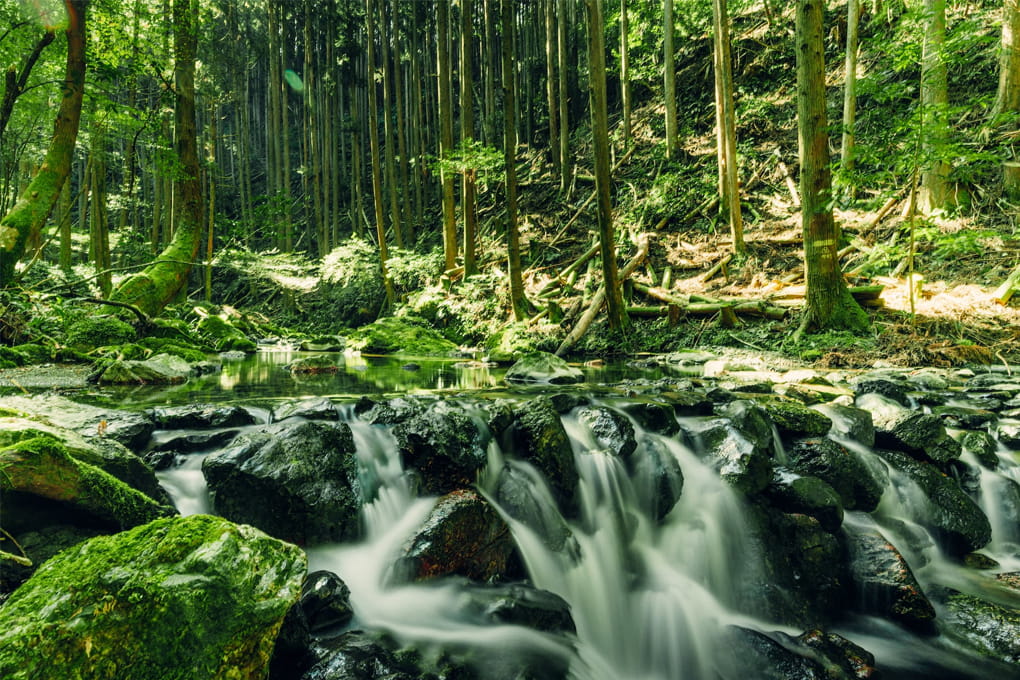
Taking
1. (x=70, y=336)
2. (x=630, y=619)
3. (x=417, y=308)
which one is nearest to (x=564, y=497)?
(x=630, y=619)

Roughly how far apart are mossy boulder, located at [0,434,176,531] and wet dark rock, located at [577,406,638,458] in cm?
324

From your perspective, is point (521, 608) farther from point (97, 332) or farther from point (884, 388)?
point (97, 332)

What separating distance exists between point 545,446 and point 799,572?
6.36 feet

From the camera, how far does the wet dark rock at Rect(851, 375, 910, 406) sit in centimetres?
604

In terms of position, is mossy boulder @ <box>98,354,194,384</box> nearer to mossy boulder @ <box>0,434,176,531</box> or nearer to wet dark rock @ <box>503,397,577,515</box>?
mossy boulder @ <box>0,434,176,531</box>

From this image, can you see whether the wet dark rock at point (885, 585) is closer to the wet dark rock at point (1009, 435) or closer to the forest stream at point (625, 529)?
the forest stream at point (625, 529)

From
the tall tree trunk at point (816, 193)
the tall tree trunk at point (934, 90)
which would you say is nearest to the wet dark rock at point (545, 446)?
the tall tree trunk at point (816, 193)

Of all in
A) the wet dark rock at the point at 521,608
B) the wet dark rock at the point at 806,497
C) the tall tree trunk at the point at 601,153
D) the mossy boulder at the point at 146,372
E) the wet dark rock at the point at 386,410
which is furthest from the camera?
the tall tree trunk at the point at 601,153

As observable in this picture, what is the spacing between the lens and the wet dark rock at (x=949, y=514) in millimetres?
4141

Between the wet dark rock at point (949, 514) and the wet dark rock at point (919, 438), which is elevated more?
the wet dark rock at point (919, 438)

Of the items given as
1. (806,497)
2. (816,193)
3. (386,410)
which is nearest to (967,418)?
(806,497)

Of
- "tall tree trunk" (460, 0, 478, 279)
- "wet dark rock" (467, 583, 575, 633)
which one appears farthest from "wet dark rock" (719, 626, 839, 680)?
"tall tree trunk" (460, 0, 478, 279)

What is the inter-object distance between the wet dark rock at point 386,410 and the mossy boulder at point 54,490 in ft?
6.84

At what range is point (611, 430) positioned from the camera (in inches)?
178
